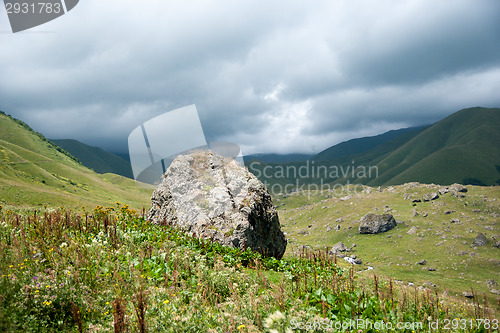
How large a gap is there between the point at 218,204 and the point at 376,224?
194984 millimetres

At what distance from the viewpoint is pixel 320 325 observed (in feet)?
14.0

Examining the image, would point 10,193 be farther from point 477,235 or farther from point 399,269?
point 477,235

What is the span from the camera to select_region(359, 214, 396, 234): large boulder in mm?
184375

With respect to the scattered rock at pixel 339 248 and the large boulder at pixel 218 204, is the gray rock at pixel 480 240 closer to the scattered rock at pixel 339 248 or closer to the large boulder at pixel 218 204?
the scattered rock at pixel 339 248

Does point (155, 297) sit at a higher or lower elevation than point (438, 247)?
higher

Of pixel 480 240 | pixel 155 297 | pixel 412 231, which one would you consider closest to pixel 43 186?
pixel 155 297

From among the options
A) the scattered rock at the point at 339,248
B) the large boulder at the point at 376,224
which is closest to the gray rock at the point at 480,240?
the large boulder at the point at 376,224

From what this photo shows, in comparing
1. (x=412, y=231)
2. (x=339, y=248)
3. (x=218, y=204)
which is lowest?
(x=339, y=248)

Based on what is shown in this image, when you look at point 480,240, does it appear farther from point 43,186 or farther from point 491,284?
point 43,186


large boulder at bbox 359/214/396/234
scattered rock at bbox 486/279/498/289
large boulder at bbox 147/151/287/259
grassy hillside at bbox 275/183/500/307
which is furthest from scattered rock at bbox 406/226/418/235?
large boulder at bbox 147/151/287/259

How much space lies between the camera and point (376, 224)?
→ 185 metres

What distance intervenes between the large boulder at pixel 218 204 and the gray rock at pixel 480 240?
186496mm

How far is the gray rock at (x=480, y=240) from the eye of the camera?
495 ft

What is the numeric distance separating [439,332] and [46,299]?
797 centimetres
